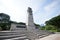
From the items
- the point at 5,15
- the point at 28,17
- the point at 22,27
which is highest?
the point at 5,15

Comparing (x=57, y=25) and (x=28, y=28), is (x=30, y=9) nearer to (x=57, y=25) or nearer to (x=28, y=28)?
(x=28, y=28)

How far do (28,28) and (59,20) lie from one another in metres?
17.4

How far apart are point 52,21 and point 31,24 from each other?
17.5 m

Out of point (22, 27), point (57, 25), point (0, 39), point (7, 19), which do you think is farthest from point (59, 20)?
point (0, 39)

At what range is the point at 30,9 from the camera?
16.1 m

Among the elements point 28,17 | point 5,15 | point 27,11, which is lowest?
point 28,17

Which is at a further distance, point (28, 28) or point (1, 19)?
point (1, 19)

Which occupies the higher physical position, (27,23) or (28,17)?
(28,17)

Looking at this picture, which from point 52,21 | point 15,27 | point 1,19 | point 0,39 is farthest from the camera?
point 52,21

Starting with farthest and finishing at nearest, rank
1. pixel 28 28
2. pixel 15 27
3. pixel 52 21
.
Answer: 1. pixel 52 21
2. pixel 28 28
3. pixel 15 27

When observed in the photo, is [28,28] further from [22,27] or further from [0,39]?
[0,39]

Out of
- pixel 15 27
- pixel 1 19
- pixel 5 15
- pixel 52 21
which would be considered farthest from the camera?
pixel 52 21

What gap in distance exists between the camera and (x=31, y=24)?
612 inches

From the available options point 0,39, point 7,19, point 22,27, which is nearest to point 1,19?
point 7,19
